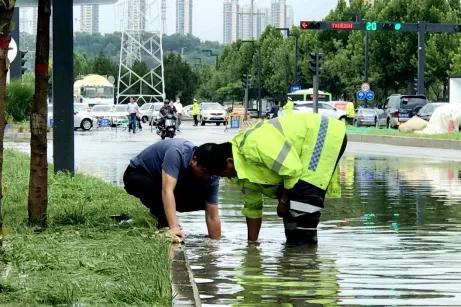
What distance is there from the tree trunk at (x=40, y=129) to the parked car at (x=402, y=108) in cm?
4572

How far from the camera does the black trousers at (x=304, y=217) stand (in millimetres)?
10547

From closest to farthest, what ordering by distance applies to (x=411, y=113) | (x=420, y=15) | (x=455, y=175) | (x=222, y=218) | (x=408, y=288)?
(x=408, y=288) < (x=222, y=218) < (x=455, y=175) < (x=411, y=113) < (x=420, y=15)

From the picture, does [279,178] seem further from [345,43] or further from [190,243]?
[345,43]

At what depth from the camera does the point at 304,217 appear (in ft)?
35.6

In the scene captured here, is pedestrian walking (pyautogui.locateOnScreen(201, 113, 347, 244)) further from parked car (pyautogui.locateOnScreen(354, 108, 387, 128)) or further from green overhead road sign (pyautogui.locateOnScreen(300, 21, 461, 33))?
parked car (pyautogui.locateOnScreen(354, 108, 387, 128))

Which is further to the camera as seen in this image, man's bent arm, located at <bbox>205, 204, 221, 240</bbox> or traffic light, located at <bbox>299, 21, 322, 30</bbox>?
traffic light, located at <bbox>299, 21, 322, 30</bbox>

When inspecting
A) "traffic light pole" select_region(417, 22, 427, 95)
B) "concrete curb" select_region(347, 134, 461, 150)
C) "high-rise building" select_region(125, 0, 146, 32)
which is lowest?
"concrete curb" select_region(347, 134, 461, 150)

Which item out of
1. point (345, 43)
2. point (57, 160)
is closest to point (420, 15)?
point (345, 43)

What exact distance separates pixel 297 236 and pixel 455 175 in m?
11.9

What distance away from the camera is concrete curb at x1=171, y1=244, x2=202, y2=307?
23.6ft

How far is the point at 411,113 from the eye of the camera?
57281 millimetres

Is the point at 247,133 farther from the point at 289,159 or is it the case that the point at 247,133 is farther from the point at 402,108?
the point at 402,108

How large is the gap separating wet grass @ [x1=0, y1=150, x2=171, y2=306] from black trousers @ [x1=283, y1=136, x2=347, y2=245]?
3.87 ft

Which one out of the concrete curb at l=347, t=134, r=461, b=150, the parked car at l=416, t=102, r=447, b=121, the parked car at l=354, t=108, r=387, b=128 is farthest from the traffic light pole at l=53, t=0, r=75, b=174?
the parked car at l=354, t=108, r=387, b=128
